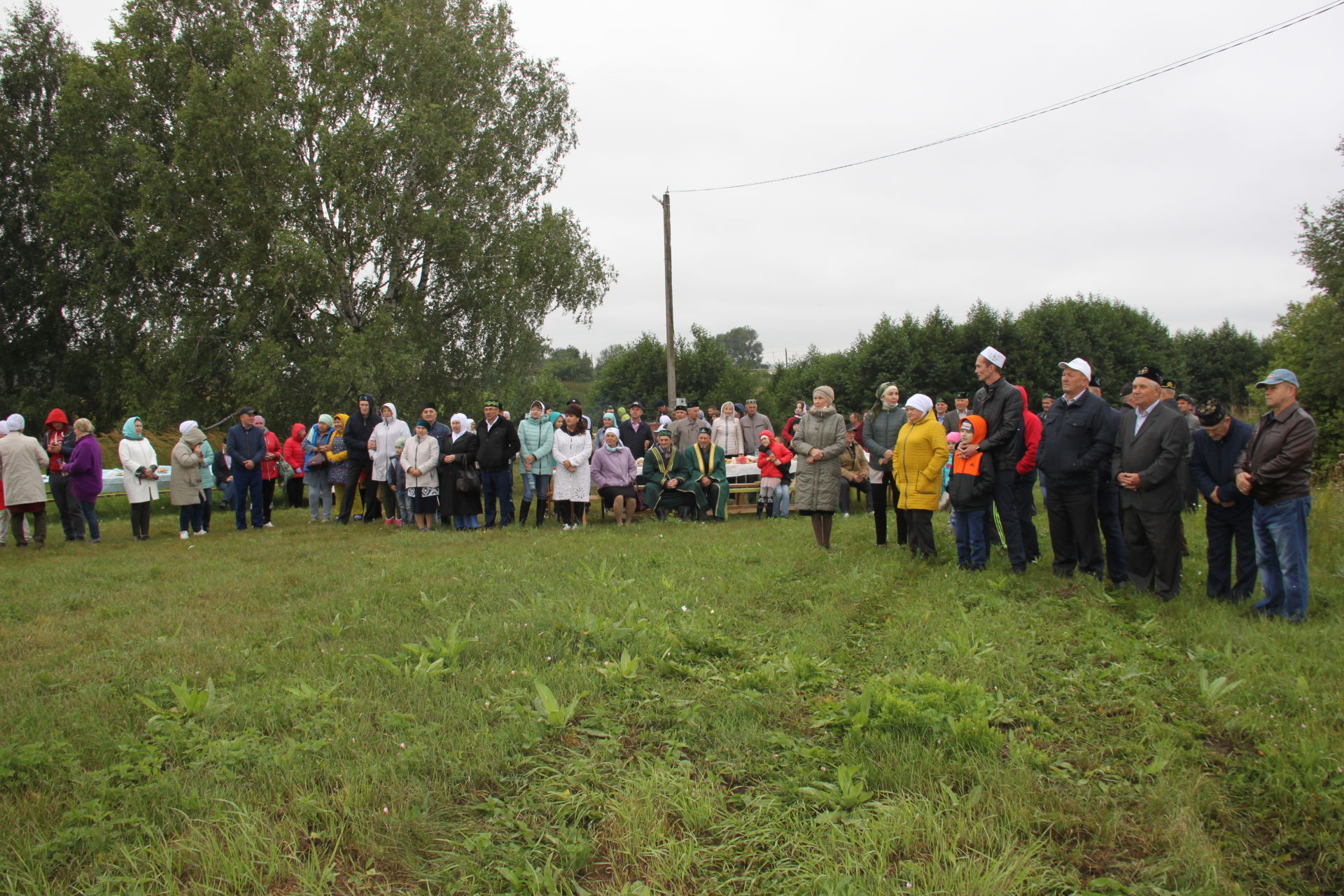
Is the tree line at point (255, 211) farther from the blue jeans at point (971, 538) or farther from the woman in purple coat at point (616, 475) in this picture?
the blue jeans at point (971, 538)

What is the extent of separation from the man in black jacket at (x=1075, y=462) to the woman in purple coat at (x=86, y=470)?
12410mm

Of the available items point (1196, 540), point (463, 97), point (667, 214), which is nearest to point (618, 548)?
point (1196, 540)

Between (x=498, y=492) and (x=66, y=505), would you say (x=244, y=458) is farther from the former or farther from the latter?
(x=498, y=492)

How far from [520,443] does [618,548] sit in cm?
370

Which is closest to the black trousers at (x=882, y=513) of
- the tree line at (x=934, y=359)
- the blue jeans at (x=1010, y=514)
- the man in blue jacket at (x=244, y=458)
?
the blue jeans at (x=1010, y=514)

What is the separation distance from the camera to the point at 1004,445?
26.5 ft

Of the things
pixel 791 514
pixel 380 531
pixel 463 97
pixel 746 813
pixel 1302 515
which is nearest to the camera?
pixel 746 813

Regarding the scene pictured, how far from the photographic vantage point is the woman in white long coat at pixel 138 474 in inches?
484

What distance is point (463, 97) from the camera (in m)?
26.9

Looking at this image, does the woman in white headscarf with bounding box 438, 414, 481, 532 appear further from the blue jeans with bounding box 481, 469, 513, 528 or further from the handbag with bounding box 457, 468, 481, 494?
the blue jeans with bounding box 481, 469, 513, 528

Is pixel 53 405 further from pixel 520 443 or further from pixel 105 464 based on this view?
pixel 520 443

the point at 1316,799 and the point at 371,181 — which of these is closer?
the point at 1316,799

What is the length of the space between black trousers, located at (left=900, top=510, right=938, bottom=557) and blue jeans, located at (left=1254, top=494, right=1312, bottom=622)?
3.00 m

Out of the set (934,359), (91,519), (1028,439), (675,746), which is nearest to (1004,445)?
(1028,439)
